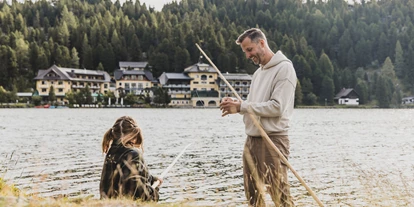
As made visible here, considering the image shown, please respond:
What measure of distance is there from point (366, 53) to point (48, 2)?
344 feet

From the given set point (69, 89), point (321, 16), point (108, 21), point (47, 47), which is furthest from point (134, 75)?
point (321, 16)

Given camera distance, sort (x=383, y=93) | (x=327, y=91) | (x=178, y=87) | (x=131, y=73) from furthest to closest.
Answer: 1. (x=327, y=91)
2. (x=383, y=93)
3. (x=131, y=73)
4. (x=178, y=87)

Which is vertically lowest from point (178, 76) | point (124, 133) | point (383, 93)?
point (124, 133)

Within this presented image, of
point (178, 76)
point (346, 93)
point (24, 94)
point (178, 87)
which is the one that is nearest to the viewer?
point (24, 94)

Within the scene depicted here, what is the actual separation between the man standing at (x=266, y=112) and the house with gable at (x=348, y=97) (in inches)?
4728

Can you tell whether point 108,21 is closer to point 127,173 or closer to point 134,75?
point 134,75

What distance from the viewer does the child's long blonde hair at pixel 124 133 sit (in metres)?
5.13

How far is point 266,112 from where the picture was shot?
4.53 m

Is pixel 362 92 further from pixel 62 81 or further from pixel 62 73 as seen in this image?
pixel 62 73

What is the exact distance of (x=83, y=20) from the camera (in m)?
152

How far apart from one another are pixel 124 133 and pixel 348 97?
396 ft

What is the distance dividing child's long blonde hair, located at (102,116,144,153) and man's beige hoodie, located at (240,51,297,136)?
1.16m

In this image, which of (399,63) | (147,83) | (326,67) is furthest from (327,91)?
(147,83)

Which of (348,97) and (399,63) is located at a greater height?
(399,63)
